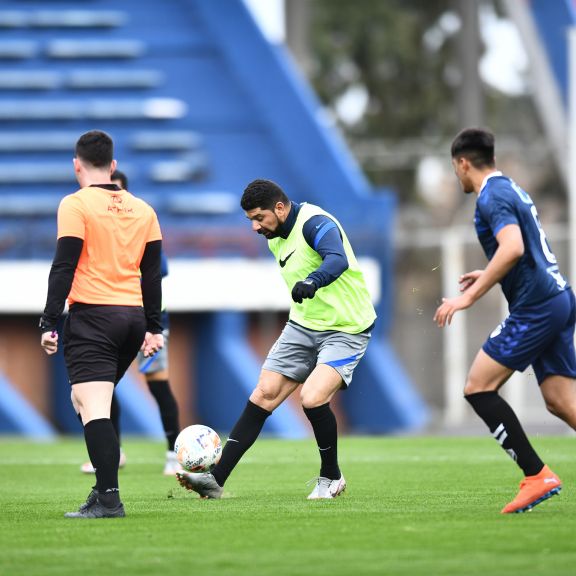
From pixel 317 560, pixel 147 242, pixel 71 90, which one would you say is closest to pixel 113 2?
pixel 71 90

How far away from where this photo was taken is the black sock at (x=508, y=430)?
7.91 meters

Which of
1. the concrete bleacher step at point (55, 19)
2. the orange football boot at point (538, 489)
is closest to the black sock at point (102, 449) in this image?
the orange football boot at point (538, 489)

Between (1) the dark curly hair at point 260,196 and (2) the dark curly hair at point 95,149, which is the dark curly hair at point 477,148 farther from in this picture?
(2) the dark curly hair at point 95,149

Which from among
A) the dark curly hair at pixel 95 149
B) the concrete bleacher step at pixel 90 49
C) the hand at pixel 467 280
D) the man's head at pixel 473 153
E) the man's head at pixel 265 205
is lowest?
the hand at pixel 467 280

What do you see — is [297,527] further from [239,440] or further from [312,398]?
[239,440]

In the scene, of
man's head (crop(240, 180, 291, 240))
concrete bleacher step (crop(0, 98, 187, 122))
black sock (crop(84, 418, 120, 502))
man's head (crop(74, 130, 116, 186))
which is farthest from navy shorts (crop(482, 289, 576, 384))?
concrete bleacher step (crop(0, 98, 187, 122))

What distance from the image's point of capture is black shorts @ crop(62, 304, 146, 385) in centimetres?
803

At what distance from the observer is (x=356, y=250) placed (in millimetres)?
28219

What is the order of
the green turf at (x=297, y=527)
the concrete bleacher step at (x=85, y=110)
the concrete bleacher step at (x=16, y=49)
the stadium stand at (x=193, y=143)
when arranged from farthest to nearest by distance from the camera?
the concrete bleacher step at (x=16, y=49)
the concrete bleacher step at (x=85, y=110)
the stadium stand at (x=193, y=143)
the green turf at (x=297, y=527)

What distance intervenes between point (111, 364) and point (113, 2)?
23410 millimetres

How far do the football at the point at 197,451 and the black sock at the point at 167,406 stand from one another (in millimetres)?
2386

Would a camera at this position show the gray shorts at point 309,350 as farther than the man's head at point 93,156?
Result: Yes

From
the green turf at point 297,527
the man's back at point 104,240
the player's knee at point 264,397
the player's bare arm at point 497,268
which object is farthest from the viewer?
the player's knee at point 264,397

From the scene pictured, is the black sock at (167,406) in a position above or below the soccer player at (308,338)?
below
